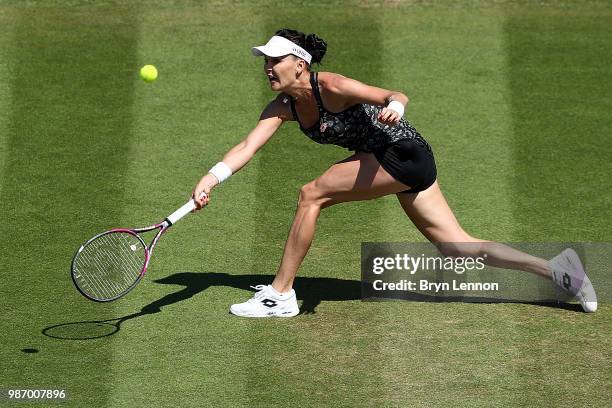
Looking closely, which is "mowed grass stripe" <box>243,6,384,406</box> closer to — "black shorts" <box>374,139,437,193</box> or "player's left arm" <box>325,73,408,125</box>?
"black shorts" <box>374,139,437,193</box>

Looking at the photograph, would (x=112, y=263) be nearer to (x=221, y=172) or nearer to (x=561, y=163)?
(x=221, y=172)

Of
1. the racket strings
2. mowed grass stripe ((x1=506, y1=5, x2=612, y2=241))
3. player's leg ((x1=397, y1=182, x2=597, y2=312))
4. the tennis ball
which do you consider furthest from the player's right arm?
the tennis ball

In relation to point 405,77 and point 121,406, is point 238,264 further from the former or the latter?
point 405,77

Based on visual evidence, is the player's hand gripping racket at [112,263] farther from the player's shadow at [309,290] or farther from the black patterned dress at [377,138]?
the black patterned dress at [377,138]

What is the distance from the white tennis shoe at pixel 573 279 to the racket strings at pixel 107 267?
323cm

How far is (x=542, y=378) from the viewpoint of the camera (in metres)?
9.66

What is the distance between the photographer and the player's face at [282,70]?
10445 millimetres

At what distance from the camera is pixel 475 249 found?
35.6 feet

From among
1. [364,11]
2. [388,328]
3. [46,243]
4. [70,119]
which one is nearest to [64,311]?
[46,243]

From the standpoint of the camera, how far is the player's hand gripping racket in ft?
32.7

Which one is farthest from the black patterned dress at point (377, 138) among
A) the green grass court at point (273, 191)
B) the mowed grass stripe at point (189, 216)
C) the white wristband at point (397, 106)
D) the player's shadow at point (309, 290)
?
the mowed grass stripe at point (189, 216)

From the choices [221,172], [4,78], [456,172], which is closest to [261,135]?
[221,172]

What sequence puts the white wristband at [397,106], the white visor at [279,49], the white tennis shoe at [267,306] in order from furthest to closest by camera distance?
the white tennis shoe at [267,306] < the white visor at [279,49] < the white wristband at [397,106]

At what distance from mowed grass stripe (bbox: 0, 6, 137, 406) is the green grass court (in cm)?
2
